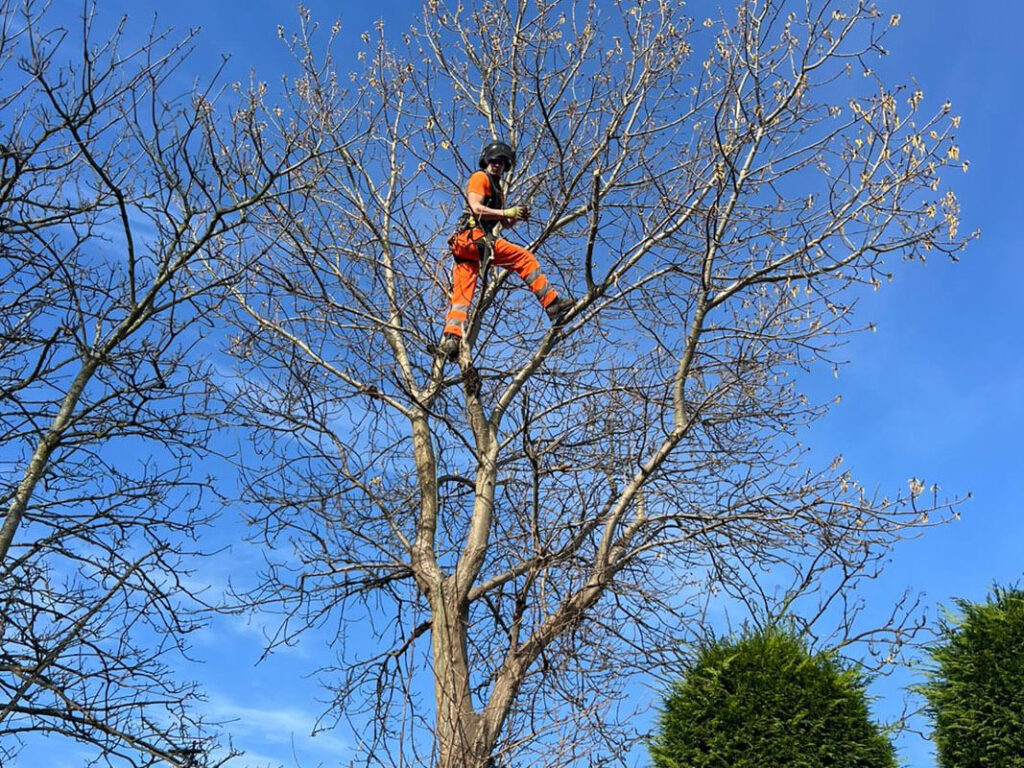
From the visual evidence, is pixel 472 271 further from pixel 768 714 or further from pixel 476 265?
pixel 768 714

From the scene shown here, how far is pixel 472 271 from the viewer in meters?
7.83

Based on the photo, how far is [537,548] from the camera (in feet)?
20.4

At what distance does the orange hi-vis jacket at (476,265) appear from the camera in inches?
302

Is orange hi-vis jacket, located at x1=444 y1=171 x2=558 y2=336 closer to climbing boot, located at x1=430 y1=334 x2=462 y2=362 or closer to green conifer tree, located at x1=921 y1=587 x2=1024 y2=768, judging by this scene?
climbing boot, located at x1=430 y1=334 x2=462 y2=362

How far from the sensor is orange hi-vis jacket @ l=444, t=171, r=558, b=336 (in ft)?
25.2

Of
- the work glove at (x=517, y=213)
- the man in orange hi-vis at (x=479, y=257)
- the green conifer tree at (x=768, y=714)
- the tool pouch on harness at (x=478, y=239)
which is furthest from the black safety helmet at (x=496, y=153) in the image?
the green conifer tree at (x=768, y=714)

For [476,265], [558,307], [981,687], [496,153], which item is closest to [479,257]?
[476,265]

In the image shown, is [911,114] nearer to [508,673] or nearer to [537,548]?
[537,548]

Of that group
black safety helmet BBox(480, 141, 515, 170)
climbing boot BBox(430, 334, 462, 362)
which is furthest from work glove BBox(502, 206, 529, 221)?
climbing boot BBox(430, 334, 462, 362)

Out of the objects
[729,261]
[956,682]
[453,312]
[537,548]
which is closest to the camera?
[537,548]

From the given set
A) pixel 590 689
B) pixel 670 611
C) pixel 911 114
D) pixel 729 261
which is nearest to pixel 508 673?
pixel 590 689

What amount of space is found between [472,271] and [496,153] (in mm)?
1013

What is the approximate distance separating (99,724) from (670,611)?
3.71m

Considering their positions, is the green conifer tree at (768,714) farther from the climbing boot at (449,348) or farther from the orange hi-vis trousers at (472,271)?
the orange hi-vis trousers at (472,271)
